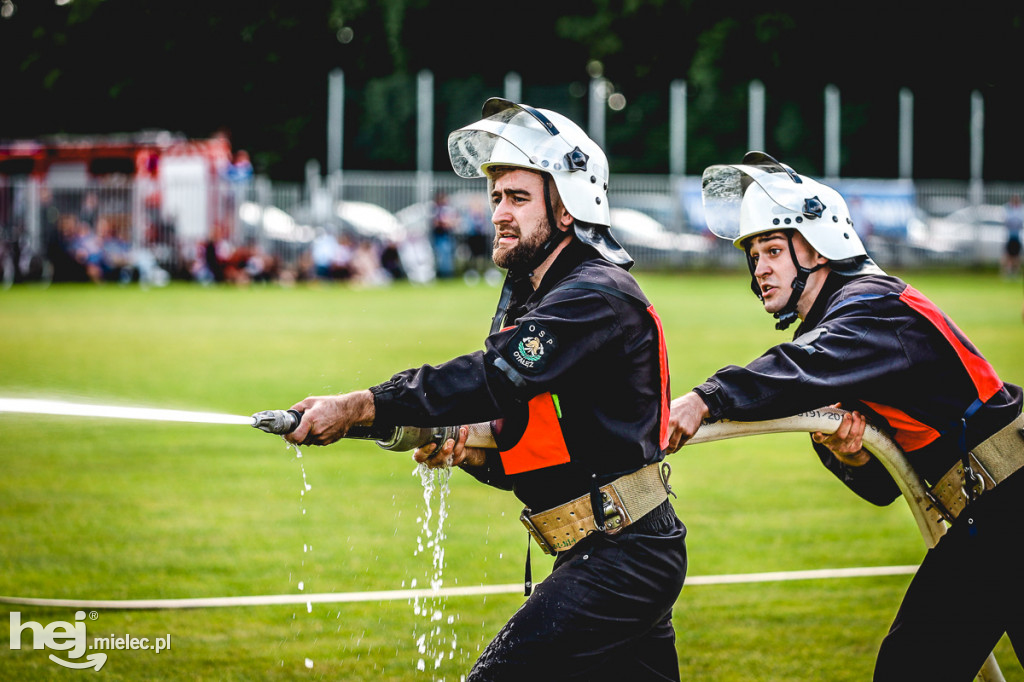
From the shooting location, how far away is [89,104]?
1189cm

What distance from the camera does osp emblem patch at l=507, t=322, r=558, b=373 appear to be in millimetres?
3721

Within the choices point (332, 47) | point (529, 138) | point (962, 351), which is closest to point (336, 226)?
point (332, 47)

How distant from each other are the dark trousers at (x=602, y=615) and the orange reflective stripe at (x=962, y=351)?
1.24 m

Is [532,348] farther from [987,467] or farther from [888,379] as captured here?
[987,467]

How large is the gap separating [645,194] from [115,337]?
2483 cm

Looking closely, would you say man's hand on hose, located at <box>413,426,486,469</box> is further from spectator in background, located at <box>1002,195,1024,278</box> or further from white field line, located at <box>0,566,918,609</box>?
spectator in background, located at <box>1002,195,1024,278</box>

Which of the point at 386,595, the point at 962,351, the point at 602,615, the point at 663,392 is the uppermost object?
the point at 962,351

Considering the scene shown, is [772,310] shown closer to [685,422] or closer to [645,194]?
[685,422]

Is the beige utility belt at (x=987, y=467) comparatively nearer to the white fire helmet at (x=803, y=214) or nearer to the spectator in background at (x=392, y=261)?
the white fire helmet at (x=803, y=214)

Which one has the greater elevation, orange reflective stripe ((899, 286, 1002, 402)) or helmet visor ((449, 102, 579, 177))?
helmet visor ((449, 102, 579, 177))

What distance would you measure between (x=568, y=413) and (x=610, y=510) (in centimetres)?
35

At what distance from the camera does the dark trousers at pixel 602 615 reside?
3.79 m

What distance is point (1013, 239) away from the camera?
3728cm

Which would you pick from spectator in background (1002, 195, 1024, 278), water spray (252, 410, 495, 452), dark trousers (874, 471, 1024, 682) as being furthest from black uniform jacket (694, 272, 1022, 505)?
spectator in background (1002, 195, 1024, 278)
